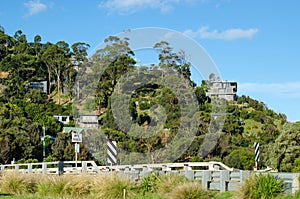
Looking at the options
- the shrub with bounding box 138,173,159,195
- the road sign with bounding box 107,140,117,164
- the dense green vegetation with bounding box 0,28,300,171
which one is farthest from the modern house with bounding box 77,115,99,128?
the shrub with bounding box 138,173,159,195

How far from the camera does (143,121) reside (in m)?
49.5

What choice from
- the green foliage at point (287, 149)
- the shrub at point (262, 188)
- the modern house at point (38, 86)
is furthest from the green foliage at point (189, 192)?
the modern house at point (38, 86)

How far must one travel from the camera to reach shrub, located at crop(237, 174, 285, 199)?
490 inches

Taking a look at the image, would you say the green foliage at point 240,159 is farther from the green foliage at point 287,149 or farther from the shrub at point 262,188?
the shrub at point 262,188

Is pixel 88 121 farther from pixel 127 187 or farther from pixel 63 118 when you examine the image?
pixel 127 187

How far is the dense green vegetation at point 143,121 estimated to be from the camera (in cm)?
4338

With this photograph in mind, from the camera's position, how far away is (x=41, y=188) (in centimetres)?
1728

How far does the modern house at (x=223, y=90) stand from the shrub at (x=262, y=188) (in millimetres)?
52278

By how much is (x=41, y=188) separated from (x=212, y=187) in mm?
5895

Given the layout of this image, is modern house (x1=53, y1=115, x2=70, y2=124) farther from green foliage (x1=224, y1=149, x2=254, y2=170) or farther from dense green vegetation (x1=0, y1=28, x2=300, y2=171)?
green foliage (x1=224, y1=149, x2=254, y2=170)

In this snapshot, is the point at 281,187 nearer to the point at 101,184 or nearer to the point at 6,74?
the point at 101,184

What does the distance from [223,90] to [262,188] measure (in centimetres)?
6314

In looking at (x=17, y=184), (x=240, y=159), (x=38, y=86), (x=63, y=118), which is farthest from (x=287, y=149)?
(x=38, y=86)

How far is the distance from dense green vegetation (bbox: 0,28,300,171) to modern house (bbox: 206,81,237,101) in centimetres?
166
